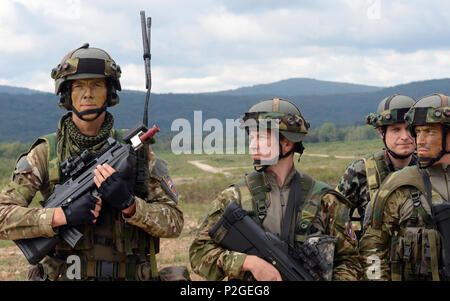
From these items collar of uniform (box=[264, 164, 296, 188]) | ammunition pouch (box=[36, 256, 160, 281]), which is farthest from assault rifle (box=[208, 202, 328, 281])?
ammunition pouch (box=[36, 256, 160, 281])

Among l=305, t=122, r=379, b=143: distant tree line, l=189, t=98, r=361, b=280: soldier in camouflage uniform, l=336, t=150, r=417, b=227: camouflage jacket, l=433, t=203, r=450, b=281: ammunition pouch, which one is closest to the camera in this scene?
l=189, t=98, r=361, b=280: soldier in camouflage uniform

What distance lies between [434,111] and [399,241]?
114 centimetres

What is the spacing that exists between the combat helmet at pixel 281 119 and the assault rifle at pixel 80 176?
864mm

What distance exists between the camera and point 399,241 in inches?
198

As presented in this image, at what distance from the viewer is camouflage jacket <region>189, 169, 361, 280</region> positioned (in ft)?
15.8

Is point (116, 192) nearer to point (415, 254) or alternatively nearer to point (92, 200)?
point (92, 200)

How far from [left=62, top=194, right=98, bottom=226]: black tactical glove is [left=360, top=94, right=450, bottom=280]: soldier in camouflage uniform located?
2.31 m

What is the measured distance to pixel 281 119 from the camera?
199 inches

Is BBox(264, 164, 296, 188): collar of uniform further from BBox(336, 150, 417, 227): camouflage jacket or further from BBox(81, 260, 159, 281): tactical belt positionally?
BBox(336, 150, 417, 227): camouflage jacket

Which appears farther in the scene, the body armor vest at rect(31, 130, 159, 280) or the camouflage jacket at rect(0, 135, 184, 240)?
the body armor vest at rect(31, 130, 159, 280)

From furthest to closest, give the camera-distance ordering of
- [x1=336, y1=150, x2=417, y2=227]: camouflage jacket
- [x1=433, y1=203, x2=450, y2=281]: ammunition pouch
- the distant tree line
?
1. the distant tree line
2. [x1=336, y1=150, x2=417, y2=227]: camouflage jacket
3. [x1=433, y1=203, x2=450, y2=281]: ammunition pouch

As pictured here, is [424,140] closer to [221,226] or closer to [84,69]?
[221,226]

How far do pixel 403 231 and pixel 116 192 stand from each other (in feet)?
7.93

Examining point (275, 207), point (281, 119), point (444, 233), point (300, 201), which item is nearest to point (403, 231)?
point (444, 233)
